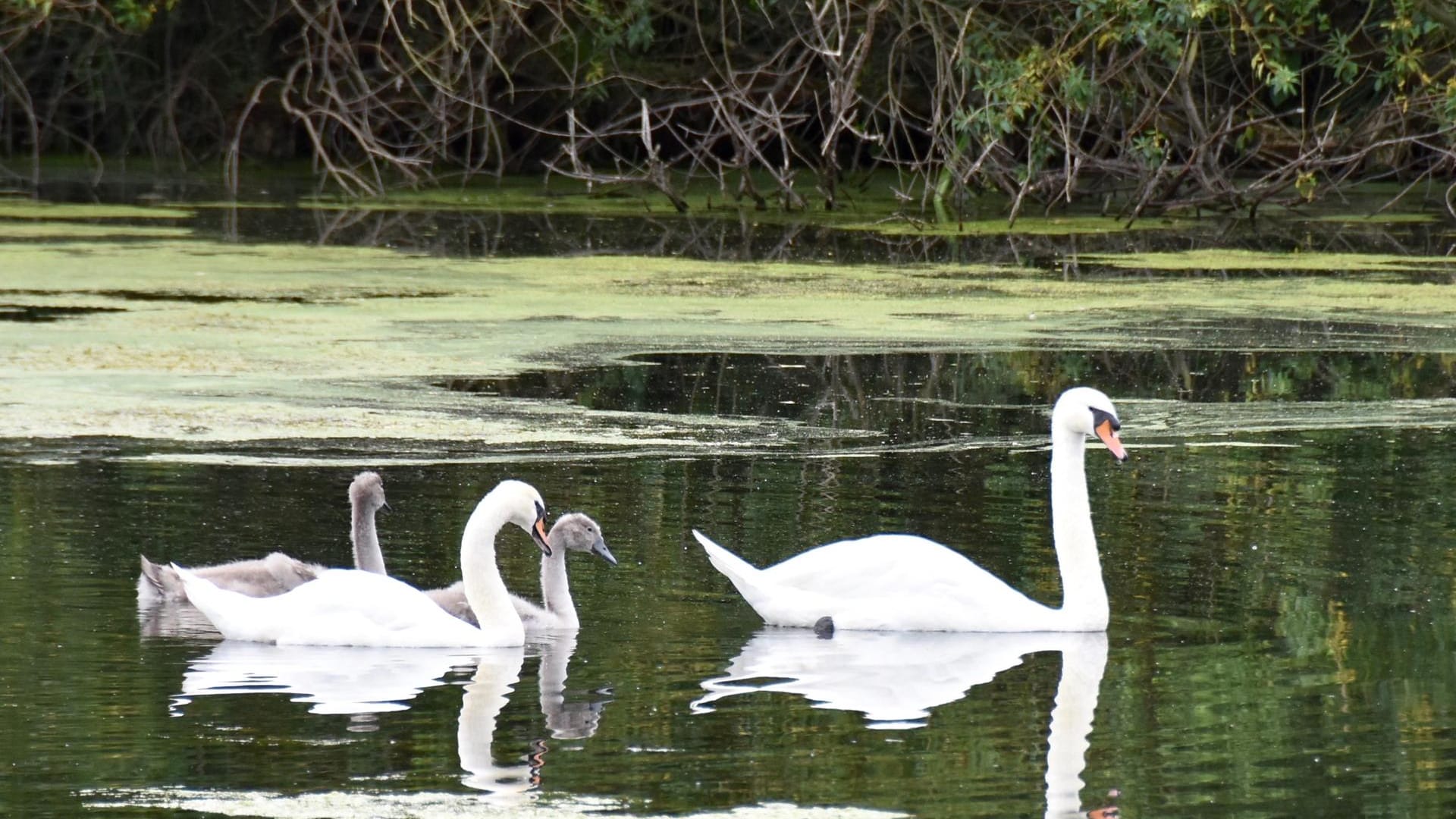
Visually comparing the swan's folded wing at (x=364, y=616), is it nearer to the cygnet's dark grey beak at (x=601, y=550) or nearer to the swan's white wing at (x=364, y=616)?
the swan's white wing at (x=364, y=616)

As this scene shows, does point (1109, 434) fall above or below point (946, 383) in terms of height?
above

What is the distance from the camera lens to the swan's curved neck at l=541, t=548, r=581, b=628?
6.05 m

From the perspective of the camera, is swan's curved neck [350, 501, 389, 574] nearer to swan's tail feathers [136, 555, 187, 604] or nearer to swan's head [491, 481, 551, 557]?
swan's tail feathers [136, 555, 187, 604]

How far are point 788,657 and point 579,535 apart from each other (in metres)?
0.79

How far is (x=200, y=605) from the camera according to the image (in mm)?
5895

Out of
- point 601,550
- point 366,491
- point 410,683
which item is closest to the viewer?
point 410,683

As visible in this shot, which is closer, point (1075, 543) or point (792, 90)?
point (1075, 543)

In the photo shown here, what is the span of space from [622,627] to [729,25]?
15567mm

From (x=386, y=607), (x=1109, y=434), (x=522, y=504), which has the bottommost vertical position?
(x=386, y=607)

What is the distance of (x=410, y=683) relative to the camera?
5.44 metres

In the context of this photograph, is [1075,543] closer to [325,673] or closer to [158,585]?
[325,673]

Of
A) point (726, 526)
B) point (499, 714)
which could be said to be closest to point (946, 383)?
point (726, 526)

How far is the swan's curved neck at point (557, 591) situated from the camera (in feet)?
19.9

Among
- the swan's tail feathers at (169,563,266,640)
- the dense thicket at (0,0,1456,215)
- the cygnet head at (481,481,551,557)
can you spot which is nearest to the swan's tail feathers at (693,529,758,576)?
the cygnet head at (481,481,551,557)
